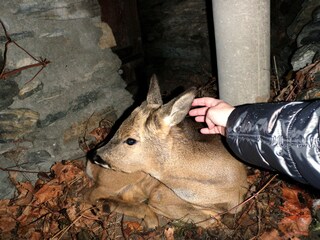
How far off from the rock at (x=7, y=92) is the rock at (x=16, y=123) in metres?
0.10

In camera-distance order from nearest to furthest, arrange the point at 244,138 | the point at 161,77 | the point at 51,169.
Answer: the point at 244,138
the point at 51,169
the point at 161,77

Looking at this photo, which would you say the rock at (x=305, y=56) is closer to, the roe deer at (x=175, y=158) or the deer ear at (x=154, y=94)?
the roe deer at (x=175, y=158)

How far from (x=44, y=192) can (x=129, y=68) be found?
10.6 feet

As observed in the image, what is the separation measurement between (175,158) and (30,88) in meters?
1.95

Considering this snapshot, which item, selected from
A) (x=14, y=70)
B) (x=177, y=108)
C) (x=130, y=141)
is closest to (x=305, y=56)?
(x=177, y=108)

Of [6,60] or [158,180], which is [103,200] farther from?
[6,60]

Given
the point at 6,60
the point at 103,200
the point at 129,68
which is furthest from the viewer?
the point at 129,68

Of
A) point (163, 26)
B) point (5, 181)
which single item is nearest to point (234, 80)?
point (5, 181)

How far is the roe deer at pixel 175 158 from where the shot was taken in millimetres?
3271

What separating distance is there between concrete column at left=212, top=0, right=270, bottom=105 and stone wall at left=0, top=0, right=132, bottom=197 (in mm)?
1744

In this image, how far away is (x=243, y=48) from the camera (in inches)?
138

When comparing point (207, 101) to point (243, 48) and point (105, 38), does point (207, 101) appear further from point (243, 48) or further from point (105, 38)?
point (105, 38)

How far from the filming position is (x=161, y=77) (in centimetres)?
733

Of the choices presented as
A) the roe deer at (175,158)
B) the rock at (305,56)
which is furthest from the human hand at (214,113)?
the rock at (305,56)
